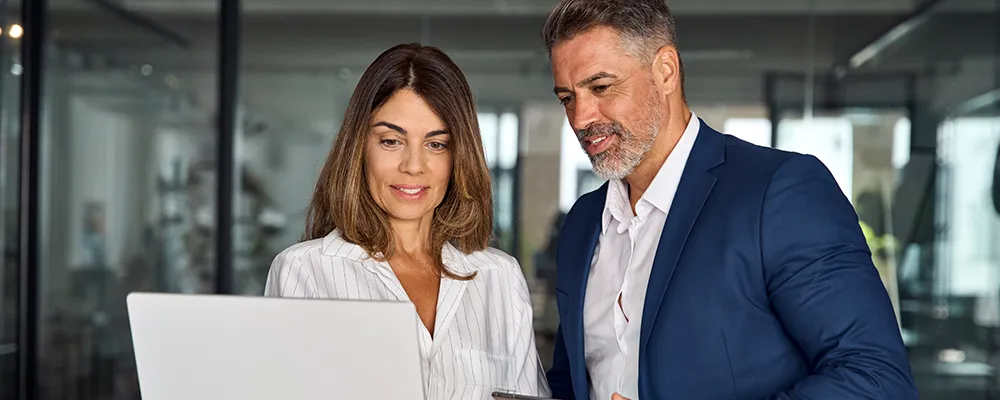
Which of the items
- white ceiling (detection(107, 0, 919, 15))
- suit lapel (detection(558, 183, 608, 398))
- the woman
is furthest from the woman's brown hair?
white ceiling (detection(107, 0, 919, 15))

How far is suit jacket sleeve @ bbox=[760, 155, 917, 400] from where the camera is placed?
1813 millimetres

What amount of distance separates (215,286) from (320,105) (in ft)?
3.76

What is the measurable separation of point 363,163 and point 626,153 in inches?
23.6

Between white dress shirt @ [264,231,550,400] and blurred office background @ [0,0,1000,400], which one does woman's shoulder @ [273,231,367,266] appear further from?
blurred office background @ [0,0,1000,400]

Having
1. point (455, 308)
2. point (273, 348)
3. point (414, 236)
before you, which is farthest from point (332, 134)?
point (273, 348)

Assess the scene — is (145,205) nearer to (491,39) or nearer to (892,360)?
(491,39)

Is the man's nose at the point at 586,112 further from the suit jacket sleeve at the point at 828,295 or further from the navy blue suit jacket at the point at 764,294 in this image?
the suit jacket sleeve at the point at 828,295

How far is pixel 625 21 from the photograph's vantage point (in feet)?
7.03

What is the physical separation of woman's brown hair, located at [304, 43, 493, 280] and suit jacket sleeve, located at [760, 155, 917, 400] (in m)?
0.72

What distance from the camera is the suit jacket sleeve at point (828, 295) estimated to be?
181 cm

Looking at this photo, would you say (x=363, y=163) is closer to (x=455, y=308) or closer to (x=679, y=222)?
(x=455, y=308)

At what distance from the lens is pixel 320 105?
5461 mm

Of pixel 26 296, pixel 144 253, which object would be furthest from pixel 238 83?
pixel 26 296

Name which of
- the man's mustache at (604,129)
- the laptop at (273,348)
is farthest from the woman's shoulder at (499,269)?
the laptop at (273,348)
